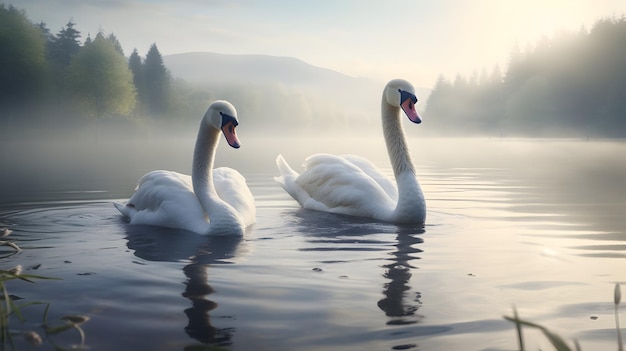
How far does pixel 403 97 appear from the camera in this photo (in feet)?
28.4

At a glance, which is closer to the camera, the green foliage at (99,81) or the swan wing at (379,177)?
the swan wing at (379,177)

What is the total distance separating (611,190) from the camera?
1330 centimetres

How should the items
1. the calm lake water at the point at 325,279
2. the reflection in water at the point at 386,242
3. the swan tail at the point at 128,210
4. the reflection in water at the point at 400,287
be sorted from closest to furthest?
the calm lake water at the point at 325,279
the reflection in water at the point at 400,287
the reflection in water at the point at 386,242
the swan tail at the point at 128,210

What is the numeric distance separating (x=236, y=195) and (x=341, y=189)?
1.84 metres

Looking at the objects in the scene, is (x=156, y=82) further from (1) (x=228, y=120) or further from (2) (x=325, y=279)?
(2) (x=325, y=279)

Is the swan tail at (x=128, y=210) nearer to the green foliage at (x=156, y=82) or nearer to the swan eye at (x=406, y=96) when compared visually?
the swan eye at (x=406, y=96)

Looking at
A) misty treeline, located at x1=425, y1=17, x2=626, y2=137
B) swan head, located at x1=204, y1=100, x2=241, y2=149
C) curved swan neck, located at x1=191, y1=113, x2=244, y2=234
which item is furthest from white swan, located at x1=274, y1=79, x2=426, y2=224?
misty treeline, located at x1=425, y1=17, x2=626, y2=137

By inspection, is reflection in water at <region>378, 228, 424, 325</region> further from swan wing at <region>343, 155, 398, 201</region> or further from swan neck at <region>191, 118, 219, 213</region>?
swan wing at <region>343, 155, 398, 201</region>

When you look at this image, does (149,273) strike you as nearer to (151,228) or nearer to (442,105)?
(151,228)

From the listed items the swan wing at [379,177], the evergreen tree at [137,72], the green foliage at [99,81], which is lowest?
the swan wing at [379,177]

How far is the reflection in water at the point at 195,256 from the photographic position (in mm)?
3619

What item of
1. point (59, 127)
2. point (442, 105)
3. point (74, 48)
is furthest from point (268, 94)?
point (59, 127)

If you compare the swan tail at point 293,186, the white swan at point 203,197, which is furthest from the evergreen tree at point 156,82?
the white swan at point 203,197

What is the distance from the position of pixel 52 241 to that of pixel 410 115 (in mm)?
4599
